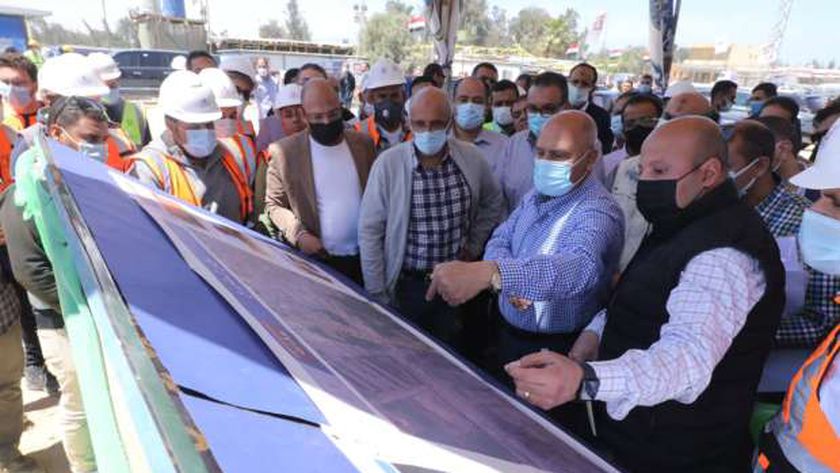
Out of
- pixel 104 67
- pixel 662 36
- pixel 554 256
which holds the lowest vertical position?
pixel 554 256

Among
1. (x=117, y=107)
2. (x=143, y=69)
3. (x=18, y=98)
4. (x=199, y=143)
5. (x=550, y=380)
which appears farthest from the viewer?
(x=143, y=69)

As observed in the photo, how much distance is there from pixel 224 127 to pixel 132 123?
1.50m

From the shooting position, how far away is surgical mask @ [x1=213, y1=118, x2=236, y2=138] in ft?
11.8

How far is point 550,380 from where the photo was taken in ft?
3.67

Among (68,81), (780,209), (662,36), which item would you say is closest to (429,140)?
(780,209)

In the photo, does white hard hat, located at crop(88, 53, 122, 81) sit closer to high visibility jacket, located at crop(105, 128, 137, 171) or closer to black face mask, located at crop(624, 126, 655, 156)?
high visibility jacket, located at crop(105, 128, 137, 171)

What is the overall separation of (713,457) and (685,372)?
55 cm

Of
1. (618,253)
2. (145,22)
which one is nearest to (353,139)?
(618,253)

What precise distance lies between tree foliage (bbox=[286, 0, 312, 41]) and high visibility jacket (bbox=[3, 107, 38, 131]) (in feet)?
270

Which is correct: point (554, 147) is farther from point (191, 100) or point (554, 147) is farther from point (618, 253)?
point (191, 100)

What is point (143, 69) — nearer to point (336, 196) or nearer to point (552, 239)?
point (336, 196)

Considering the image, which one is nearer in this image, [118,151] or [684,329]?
[684,329]

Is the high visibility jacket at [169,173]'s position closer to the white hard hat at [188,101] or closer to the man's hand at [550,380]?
the white hard hat at [188,101]

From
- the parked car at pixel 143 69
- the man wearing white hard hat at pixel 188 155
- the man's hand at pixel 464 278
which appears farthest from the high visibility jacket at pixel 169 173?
the parked car at pixel 143 69
